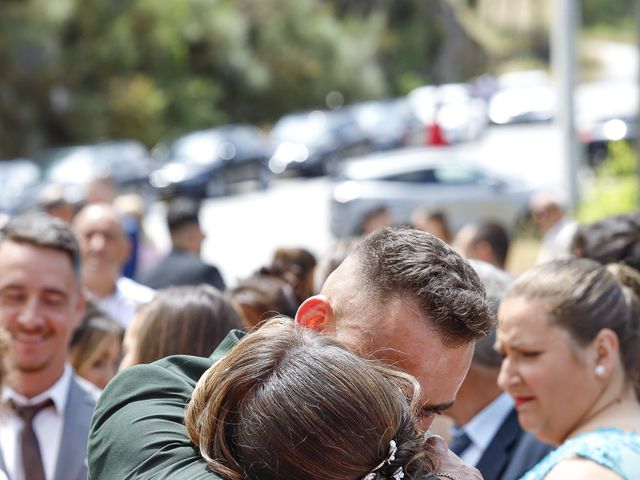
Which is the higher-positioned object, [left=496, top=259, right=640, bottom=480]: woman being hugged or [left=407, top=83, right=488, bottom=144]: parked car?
[left=496, top=259, right=640, bottom=480]: woman being hugged

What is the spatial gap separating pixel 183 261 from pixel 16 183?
21.0 meters

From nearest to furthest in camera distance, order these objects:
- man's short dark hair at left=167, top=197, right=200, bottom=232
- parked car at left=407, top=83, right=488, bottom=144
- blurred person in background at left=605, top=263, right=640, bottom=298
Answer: blurred person in background at left=605, top=263, right=640, bottom=298 → man's short dark hair at left=167, top=197, right=200, bottom=232 → parked car at left=407, top=83, right=488, bottom=144

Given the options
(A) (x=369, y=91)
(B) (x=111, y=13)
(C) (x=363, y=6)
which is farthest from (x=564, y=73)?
(C) (x=363, y=6)

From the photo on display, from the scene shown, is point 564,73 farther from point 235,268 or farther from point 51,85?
point 51,85

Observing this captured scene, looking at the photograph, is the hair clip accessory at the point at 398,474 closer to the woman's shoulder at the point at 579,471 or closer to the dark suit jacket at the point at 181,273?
the woman's shoulder at the point at 579,471

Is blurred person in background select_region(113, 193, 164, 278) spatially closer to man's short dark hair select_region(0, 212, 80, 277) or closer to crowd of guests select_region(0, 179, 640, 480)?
crowd of guests select_region(0, 179, 640, 480)

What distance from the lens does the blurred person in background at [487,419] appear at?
4.16 meters

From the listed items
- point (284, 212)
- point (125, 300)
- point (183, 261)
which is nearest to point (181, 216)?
point (183, 261)

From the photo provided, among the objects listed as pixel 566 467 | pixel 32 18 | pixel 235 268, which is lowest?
pixel 235 268

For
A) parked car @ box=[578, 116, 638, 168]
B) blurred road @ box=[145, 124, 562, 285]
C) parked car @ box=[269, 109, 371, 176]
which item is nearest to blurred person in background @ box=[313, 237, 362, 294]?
blurred road @ box=[145, 124, 562, 285]

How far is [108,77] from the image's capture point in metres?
42.1

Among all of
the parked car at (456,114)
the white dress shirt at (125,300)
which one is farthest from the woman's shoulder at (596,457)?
the parked car at (456,114)

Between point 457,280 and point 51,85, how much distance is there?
1554 inches

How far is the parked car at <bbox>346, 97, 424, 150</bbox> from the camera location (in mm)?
41250
